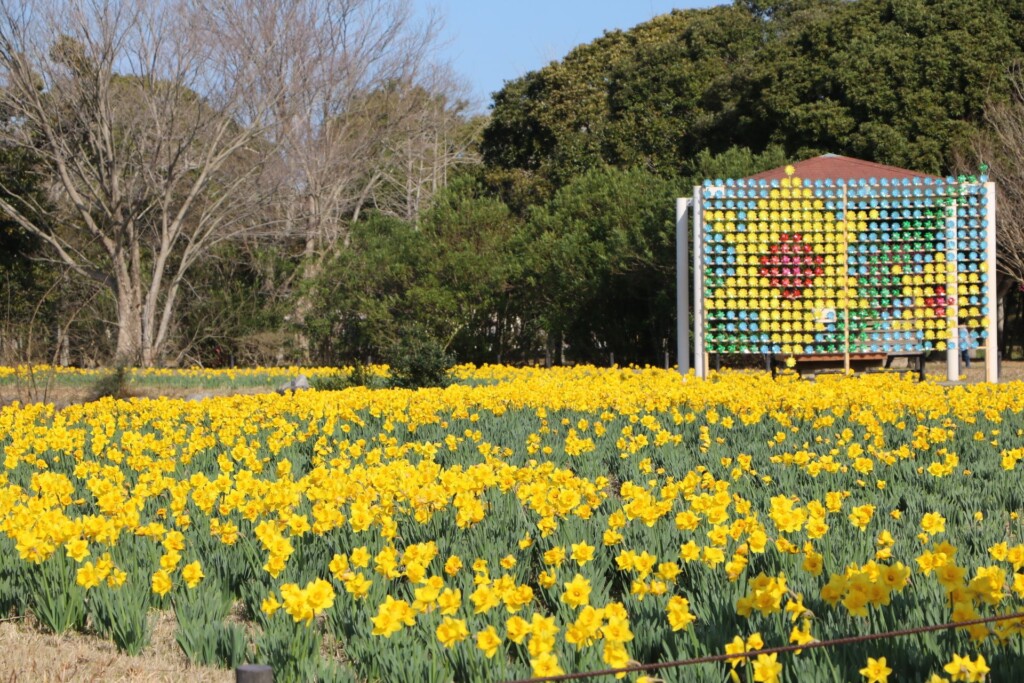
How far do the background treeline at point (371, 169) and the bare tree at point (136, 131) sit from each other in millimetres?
60

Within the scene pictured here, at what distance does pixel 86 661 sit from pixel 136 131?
738 inches

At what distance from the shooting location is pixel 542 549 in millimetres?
4348

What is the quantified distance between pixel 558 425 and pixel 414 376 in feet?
16.3

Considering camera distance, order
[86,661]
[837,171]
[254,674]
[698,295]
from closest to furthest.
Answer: [254,674], [86,661], [698,295], [837,171]

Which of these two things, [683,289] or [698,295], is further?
[683,289]

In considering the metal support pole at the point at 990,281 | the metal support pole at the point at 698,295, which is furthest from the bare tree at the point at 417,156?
the metal support pole at the point at 990,281

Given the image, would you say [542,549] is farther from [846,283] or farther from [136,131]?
[136,131]

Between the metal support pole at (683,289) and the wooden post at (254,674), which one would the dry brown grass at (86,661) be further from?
the metal support pole at (683,289)

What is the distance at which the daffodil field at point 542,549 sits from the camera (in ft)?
9.64

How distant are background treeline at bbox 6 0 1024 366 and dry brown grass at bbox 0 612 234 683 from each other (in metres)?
9.17

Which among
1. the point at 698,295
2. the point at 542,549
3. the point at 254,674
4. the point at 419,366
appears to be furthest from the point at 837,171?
the point at 254,674

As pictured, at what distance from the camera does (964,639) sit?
115 inches

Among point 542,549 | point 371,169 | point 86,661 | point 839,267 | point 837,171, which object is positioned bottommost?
point 86,661

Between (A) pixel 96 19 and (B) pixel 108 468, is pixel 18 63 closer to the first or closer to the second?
(A) pixel 96 19
